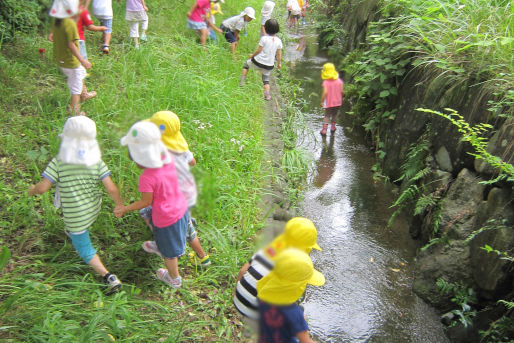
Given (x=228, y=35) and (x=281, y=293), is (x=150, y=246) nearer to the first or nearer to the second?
(x=281, y=293)

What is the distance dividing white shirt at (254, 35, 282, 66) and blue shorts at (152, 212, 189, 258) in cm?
417

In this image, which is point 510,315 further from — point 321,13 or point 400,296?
point 321,13

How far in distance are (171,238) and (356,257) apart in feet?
7.72

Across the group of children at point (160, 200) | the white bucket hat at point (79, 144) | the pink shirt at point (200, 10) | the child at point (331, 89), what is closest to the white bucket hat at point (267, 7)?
the pink shirt at point (200, 10)

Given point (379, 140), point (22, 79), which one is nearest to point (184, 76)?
point (22, 79)

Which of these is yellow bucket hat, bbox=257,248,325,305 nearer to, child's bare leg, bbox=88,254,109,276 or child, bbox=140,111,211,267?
child, bbox=140,111,211,267

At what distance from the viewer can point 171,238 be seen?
2.30m

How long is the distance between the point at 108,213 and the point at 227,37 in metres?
4.84

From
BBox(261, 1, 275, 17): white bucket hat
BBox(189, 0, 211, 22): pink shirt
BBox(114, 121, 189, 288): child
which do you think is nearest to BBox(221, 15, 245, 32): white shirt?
BBox(261, 1, 275, 17): white bucket hat

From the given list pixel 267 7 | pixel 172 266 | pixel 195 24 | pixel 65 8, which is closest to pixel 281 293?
pixel 65 8

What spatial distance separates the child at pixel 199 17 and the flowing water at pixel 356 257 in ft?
7.15

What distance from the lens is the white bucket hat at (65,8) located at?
4.87ft

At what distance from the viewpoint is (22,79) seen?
12.4ft

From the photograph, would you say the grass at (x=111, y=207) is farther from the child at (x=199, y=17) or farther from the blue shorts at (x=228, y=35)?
the blue shorts at (x=228, y=35)
